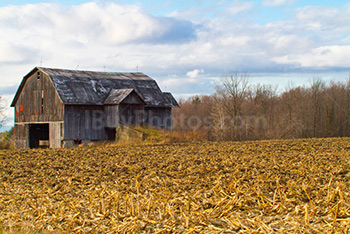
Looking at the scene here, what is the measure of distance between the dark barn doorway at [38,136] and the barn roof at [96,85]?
3.07 meters

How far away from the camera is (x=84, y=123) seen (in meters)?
34.0

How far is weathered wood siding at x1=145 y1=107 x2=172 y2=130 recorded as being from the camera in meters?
37.4

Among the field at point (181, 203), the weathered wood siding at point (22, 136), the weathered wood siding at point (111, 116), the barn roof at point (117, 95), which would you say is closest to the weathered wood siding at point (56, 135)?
the weathered wood siding at point (22, 136)

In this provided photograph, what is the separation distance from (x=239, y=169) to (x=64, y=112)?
2188 cm

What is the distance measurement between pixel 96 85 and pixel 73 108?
369 cm

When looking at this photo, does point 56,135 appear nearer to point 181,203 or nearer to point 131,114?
point 131,114

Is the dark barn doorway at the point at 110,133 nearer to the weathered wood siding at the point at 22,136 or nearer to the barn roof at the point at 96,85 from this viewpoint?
the barn roof at the point at 96,85

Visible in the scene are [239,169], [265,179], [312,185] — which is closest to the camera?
[312,185]

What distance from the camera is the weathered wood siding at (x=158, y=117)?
3742cm

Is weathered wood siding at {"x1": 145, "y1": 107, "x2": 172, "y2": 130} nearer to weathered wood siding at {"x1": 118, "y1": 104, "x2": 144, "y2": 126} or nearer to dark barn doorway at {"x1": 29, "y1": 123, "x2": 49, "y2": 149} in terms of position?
weathered wood siding at {"x1": 118, "y1": 104, "x2": 144, "y2": 126}

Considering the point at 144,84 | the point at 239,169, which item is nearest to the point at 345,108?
the point at 144,84

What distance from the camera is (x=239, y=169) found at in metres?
14.1

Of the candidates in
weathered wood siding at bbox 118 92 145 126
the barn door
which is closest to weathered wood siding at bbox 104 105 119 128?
weathered wood siding at bbox 118 92 145 126

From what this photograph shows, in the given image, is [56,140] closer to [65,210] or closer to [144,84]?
[144,84]
